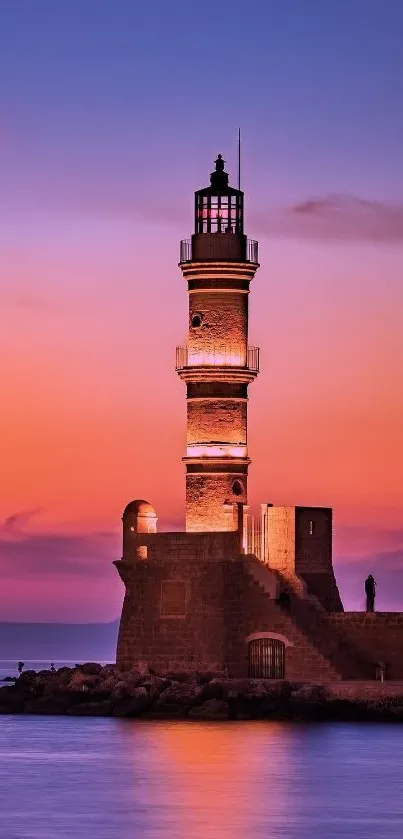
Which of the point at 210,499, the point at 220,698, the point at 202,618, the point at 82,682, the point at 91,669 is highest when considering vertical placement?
the point at 210,499

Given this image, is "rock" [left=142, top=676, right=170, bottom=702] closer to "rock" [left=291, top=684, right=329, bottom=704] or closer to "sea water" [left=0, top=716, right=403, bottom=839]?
"sea water" [left=0, top=716, right=403, bottom=839]

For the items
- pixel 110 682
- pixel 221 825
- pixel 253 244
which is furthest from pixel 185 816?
pixel 253 244

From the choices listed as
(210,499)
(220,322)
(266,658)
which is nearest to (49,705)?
(266,658)

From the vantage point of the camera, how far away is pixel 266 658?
222 feet

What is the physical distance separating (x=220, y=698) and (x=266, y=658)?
1.66 meters

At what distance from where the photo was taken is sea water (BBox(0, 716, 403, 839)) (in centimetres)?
4962

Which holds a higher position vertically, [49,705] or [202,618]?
[202,618]

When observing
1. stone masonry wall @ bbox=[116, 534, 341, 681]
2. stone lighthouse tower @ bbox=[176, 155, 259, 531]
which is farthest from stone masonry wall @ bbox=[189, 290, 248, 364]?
stone masonry wall @ bbox=[116, 534, 341, 681]

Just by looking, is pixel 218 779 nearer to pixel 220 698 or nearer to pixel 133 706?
pixel 220 698

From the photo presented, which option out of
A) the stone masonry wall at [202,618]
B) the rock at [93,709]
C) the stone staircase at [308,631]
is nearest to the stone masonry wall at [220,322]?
the stone masonry wall at [202,618]

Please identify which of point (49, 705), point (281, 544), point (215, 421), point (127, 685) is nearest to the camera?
point (127, 685)

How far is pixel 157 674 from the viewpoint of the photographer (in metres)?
68.2

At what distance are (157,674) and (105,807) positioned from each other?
51.8ft

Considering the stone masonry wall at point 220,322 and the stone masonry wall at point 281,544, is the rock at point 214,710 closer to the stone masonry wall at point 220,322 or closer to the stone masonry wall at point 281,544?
the stone masonry wall at point 281,544
